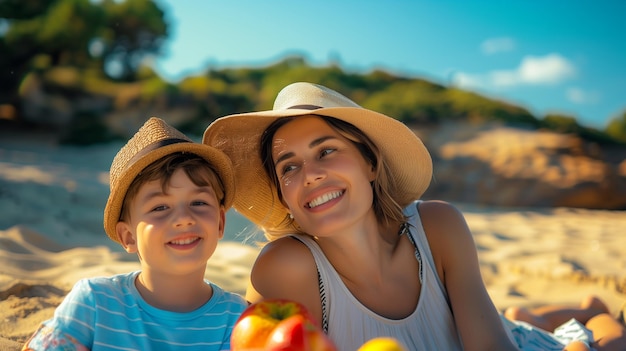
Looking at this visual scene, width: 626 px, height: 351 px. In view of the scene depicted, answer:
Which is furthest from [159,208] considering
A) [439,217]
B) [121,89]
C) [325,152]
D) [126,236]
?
[121,89]

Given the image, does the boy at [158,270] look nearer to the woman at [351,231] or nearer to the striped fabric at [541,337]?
the woman at [351,231]

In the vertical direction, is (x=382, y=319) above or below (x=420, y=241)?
below

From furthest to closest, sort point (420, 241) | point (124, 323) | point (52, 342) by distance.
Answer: point (420, 241) → point (124, 323) → point (52, 342)

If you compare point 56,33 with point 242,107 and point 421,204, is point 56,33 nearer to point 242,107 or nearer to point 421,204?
point 242,107

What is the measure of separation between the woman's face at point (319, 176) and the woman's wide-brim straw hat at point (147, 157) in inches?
10.3

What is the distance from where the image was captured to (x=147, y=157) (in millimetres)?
2164

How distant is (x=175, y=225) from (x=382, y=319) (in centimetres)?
97

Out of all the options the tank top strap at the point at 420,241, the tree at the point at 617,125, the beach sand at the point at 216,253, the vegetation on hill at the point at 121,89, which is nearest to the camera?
the tank top strap at the point at 420,241

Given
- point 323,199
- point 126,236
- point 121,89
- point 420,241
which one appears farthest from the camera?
point 121,89

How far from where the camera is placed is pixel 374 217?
2.81 m

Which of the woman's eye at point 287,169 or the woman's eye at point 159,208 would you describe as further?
the woman's eye at point 287,169

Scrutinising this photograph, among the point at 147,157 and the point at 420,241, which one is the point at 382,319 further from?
the point at 147,157

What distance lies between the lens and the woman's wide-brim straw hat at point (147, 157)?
7.17ft

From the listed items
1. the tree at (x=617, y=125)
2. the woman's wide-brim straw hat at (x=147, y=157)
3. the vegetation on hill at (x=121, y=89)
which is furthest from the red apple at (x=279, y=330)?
the tree at (x=617, y=125)
